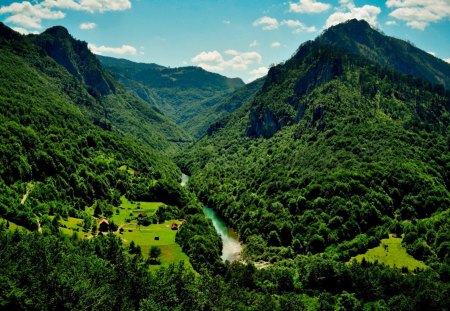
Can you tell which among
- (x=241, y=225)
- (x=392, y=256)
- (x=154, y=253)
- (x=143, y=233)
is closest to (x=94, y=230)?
(x=143, y=233)

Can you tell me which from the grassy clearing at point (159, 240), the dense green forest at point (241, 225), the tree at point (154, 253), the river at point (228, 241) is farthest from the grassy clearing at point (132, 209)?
the tree at point (154, 253)

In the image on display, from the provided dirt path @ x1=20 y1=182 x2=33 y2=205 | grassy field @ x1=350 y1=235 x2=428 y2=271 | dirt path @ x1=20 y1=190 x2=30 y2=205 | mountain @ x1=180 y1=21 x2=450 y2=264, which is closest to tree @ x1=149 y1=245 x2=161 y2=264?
dirt path @ x1=20 y1=182 x2=33 y2=205

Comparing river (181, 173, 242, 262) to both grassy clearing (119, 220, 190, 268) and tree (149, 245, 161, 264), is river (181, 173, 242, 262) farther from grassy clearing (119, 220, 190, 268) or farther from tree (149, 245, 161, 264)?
tree (149, 245, 161, 264)

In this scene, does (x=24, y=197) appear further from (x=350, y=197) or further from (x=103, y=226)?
(x=350, y=197)

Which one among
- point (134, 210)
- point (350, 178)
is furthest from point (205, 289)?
point (350, 178)

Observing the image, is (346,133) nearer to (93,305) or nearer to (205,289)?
(205,289)
